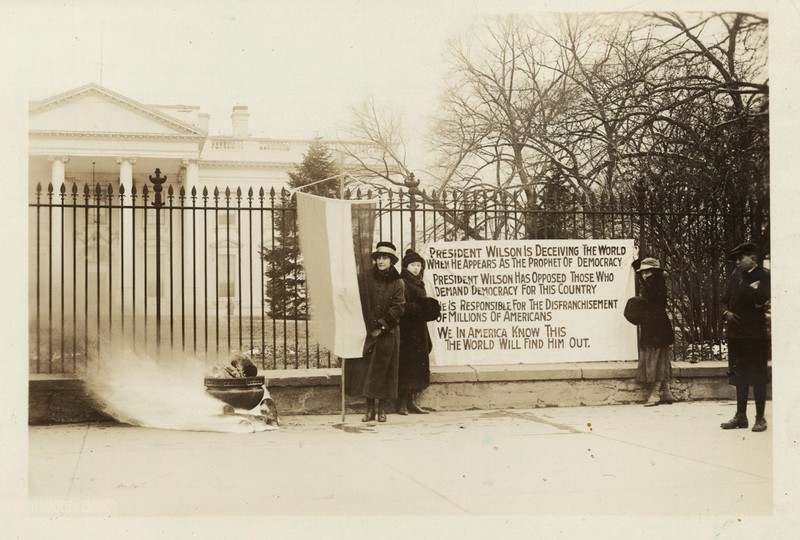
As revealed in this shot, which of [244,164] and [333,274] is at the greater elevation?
[244,164]

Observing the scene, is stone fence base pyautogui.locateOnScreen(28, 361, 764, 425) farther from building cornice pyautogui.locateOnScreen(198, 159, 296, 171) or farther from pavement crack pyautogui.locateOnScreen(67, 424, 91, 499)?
building cornice pyautogui.locateOnScreen(198, 159, 296, 171)

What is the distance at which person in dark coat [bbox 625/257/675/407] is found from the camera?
9.01 metres

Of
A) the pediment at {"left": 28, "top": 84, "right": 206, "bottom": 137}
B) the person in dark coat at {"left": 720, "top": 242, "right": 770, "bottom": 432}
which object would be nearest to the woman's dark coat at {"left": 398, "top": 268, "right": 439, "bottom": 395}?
the person in dark coat at {"left": 720, "top": 242, "right": 770, "bottom": 432}

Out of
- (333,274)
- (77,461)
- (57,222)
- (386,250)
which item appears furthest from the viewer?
(57,222)

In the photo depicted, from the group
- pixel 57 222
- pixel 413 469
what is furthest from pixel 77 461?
pixel 57 222

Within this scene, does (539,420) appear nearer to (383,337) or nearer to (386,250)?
(383,337)

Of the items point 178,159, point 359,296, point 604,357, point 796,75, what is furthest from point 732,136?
point 178,159

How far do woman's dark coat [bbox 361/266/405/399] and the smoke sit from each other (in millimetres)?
1262

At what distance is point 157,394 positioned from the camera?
25.9 ft

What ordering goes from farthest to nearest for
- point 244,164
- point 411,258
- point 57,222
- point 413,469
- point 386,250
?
point 244,164 → point 57,222 → point 411,258 → point 386,250 → point 413,469

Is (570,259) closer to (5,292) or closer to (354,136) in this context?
(5,292)

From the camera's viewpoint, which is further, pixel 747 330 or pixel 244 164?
pixel 244 164

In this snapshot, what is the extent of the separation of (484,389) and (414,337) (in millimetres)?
1013

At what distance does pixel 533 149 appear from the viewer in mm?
16312
